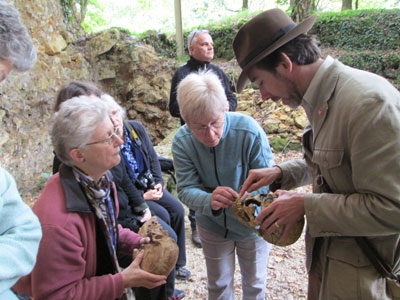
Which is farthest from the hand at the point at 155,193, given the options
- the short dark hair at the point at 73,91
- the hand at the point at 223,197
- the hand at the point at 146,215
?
the hand at the point at 223,197

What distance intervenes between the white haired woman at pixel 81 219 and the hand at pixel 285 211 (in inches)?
28.4

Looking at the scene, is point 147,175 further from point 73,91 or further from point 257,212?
point 257,212

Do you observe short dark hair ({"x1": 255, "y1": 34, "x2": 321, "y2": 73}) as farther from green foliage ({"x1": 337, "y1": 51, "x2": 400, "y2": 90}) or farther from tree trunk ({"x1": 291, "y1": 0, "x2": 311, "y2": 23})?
tree trunk ({"x1": 291, "y1": 0, "x2": 311, "y2": 23})

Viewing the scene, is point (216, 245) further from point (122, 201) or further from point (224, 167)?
point (122, 201)

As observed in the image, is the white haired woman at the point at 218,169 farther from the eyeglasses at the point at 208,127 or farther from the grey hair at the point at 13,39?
the grey hair at the point at 13,39

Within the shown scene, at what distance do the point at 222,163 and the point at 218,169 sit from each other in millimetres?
55

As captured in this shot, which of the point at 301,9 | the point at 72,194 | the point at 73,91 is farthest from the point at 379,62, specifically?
the point at 72,194

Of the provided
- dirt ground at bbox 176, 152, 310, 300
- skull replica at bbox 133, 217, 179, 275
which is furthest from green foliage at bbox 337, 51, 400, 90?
skull replica at bbox 133, 217, 179, 275

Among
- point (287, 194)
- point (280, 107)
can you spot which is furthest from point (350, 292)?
point (280, 107)

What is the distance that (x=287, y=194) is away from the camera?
56.4 inches

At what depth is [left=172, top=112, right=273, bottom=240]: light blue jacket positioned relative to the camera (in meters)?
1.90

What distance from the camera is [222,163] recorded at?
1.93 meters

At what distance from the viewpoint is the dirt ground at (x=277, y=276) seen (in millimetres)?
3068

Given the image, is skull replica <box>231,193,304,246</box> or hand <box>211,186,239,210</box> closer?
skull replica <box>231,193,304,246</box>
